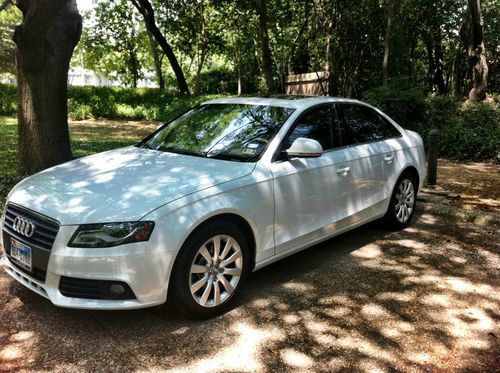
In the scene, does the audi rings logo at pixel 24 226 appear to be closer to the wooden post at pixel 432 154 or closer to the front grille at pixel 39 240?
the front grille at pixel 39 240

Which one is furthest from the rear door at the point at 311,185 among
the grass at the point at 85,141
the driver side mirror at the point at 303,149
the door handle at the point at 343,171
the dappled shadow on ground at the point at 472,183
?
the grass at the point at 85,141

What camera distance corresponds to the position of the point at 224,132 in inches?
176

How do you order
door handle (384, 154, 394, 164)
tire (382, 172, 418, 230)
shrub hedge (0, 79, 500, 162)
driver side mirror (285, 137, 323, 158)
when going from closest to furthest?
driver side mirror (285, 137, 323, 158) → door handle (384, 154, 394, 164) → tire (382, 172, 418, 230) → shrub hedge (0, 79, 500, 162)

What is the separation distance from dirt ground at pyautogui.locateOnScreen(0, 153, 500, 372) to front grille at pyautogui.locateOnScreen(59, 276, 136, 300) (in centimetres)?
35

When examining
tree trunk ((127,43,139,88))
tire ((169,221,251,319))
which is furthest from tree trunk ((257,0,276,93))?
tree trunk ((127,43,139,88))

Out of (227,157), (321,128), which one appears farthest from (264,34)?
(227,157)

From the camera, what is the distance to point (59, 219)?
3268 mm

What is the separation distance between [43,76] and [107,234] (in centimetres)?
436

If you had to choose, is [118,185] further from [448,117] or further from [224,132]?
[448,117]

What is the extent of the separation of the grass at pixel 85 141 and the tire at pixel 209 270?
3.74m

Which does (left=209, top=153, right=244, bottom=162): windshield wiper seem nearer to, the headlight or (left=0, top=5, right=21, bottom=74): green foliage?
the headlight

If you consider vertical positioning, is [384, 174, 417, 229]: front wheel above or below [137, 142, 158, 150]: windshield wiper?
below

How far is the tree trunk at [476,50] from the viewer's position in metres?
12.7

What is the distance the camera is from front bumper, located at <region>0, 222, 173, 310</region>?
124 inches
